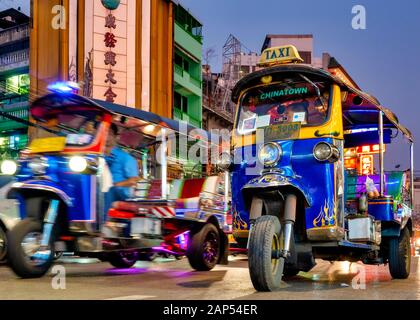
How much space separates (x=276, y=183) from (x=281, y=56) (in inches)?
85.2

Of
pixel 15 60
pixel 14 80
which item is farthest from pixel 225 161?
pixel 15 60

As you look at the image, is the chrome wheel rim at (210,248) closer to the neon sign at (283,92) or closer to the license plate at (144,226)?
the license plate at (144,226)

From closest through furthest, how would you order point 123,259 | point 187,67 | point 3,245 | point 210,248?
point 210,248
point 123,259
point 3,245
point 187,67

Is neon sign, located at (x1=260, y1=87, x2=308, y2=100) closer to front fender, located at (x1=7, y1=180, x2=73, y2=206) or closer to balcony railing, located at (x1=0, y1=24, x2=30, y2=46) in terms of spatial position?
front fender, located at (x1=7, y1=180, x2=73, y2=206)

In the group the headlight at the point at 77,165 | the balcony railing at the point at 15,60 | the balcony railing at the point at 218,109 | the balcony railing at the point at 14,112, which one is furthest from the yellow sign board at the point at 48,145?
the balcony railing at the point at 218,109

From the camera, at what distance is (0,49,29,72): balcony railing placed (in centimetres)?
3189

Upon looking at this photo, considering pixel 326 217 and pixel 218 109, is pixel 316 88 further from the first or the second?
pixel 218 109

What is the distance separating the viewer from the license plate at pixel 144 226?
32.7ft

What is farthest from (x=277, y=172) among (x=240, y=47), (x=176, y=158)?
(x=240, y=47)

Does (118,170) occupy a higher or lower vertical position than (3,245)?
higher

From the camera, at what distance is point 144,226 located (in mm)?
10062

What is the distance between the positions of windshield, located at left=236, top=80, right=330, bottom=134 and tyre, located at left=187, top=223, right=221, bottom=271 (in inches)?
141
